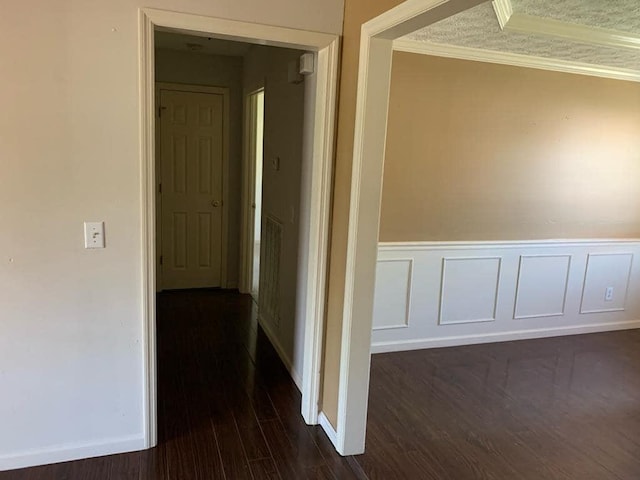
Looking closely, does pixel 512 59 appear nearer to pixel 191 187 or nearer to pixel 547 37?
pixel 547 37

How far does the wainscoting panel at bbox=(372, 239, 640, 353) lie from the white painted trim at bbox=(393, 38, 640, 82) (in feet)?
4.51

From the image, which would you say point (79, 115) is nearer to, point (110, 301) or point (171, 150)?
point (110, 301)

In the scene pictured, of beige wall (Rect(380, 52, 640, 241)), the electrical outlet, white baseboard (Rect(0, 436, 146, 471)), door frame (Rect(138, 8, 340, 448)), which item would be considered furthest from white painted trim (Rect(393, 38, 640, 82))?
white baseboard (Rect(0, 436, 146, 471))

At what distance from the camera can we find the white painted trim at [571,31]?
298 cm

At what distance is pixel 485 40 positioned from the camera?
331 cm

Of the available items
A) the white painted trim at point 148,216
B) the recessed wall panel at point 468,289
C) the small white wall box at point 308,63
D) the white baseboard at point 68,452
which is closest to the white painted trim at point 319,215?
the small white wall box at point 308,63

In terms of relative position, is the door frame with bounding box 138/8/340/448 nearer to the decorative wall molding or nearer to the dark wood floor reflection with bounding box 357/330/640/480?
the decorative wall molding

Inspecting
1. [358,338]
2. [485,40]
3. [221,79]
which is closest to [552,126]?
[485,40]

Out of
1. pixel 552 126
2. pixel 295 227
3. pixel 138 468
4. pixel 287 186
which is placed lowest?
pixel 138 468

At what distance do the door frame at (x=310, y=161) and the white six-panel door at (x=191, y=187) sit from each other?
8.01ft

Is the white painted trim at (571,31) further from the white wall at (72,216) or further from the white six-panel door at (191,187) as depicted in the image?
the white six-panel door at (191,187)

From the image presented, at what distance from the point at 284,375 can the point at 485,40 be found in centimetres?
265

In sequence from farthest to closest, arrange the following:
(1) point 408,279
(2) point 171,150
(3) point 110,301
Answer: (2) point 171,150 < (1) point 408,279 < (3) point 110,301

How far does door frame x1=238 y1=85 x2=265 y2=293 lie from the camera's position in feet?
16.0
